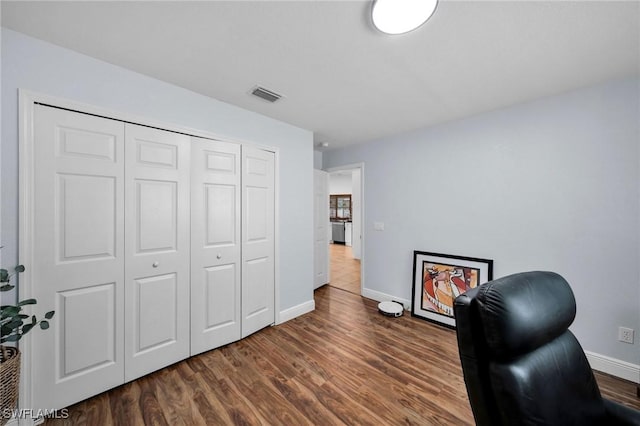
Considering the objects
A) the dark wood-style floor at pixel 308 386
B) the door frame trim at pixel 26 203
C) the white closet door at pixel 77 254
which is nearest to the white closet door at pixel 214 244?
the dark wood-style floor at pixel 308 386

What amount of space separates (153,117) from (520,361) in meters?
2.62

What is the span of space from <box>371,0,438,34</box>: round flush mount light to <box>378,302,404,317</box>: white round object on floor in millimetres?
2821

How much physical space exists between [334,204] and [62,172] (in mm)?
7872

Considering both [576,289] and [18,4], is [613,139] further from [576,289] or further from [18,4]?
[18,4]

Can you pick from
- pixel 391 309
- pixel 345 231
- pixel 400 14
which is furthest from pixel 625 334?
pixel 345 231

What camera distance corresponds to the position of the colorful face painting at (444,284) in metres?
2.66

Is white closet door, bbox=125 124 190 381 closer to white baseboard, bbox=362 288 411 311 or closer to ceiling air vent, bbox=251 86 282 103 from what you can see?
ceiling air vent, bbox=251 86 282 103

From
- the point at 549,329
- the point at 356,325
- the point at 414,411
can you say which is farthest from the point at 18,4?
the point at 356,325

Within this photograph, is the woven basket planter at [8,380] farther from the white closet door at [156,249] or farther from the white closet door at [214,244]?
the white closet door at [214,244]

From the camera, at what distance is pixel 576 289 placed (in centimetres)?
206

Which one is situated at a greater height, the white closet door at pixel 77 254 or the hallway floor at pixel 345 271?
the white closet door at pixel 77 254

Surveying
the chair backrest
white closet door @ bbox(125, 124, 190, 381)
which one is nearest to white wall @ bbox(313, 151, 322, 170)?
white closet door @ bbox(125, 124, 190, 381)

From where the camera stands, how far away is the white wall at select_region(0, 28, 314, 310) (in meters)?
1.39

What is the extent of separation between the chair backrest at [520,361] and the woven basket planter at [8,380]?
6.89 feet
